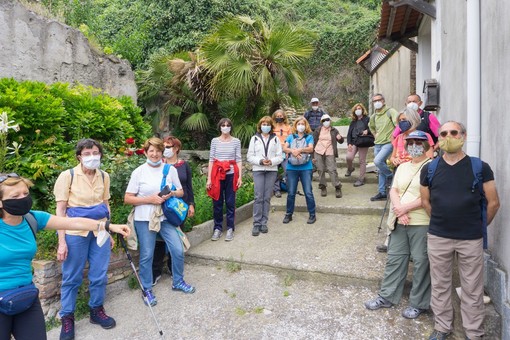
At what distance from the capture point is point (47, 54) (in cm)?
630


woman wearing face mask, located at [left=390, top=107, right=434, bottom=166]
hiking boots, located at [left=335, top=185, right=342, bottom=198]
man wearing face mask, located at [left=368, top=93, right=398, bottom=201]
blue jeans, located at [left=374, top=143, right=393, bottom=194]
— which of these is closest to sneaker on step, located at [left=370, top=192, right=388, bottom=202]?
man wearing face mask, located at [left=368, top=93, right=398, bottom=201]

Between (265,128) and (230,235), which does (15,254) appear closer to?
(230,235)

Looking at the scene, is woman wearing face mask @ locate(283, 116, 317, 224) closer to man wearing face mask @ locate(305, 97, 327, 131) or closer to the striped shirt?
the striped shirt

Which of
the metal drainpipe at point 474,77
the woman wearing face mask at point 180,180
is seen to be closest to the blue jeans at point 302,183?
the woman wearing face mask at point 180,180

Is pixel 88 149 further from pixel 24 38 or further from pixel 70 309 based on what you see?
pixel 24 38

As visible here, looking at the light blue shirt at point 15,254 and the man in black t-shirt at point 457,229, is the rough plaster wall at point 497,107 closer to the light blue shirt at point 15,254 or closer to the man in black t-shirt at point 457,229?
the man in black t-shirt at point 457,229

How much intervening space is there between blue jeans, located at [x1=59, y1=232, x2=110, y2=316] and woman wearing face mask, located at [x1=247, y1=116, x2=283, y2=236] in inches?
93.2

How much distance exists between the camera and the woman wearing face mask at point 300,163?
211 inches

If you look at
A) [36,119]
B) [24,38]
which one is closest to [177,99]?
[24,38]

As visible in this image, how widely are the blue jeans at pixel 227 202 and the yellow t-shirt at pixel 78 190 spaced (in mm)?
2013

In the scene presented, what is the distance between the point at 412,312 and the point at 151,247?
2.79m

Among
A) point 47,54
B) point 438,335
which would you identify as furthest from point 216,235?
point 47,54

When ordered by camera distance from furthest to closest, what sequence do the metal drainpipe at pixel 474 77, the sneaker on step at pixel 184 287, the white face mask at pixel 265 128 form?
the white face mask at pixel 265 128 < the sneaker on step at pixel 184 287 < the metal drainpipe at pixel 474 77

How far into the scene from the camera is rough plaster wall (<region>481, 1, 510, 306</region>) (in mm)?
2895
